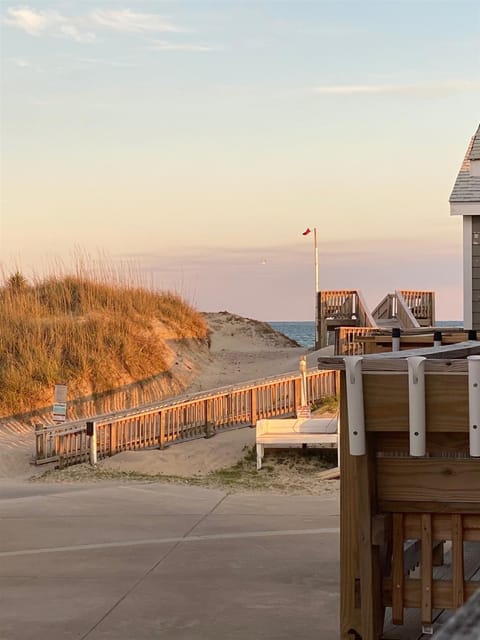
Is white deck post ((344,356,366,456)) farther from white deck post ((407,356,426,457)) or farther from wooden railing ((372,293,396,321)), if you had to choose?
wooden railing ((372,293,396,321))

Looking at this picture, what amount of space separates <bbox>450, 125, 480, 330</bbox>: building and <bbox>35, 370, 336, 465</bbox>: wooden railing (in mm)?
6228

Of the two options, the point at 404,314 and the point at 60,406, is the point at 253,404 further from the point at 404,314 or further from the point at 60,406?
the point at 404,314

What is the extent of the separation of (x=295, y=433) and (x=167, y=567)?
381 inches

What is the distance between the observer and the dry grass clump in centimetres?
2367

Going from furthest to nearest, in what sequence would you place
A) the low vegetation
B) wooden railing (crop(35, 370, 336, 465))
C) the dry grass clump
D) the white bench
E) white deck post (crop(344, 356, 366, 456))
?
the dry grass clump
wooden railing (crop(35, 370, 336, 465))
the white bench
the low vegetation
white deck post (crop(344, 356, 366, 456))

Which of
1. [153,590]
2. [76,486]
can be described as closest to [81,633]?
[153,590]

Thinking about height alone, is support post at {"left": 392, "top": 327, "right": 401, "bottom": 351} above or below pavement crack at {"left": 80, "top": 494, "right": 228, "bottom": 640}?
above

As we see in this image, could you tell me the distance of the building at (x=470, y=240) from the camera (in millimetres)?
14328

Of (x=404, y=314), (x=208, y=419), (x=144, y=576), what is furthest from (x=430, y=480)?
(x=404, y=314)

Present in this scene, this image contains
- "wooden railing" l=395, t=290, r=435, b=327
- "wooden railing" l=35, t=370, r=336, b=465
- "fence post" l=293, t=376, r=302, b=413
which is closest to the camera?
"wooden railing" l=35, t=370, r=336, b=465

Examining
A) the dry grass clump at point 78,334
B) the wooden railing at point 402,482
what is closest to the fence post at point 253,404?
the dry grass clump at point 78,334

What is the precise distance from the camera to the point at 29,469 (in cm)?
1816

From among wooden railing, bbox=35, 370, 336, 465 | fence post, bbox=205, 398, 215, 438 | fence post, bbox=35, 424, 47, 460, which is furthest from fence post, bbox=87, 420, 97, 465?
fence post, bbox=205, 398, 215, 438

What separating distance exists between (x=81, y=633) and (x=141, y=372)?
21436 millimetres
